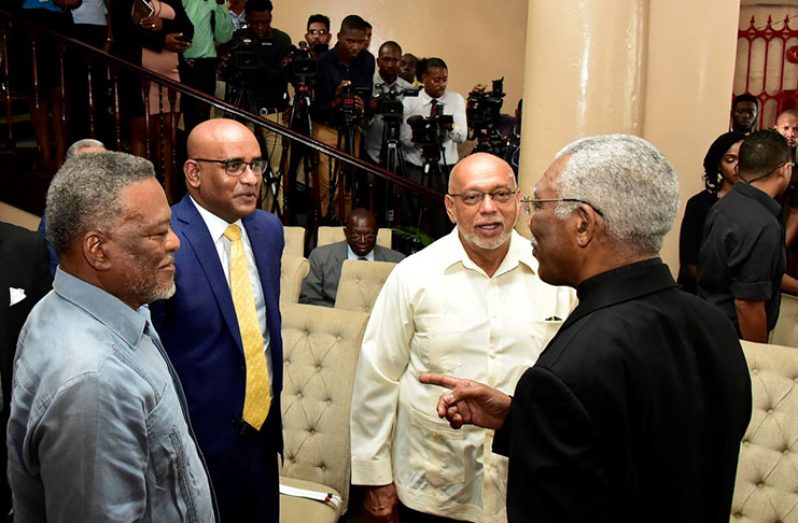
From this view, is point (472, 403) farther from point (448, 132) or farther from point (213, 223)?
point (448, 132)

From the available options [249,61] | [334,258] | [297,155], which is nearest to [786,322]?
[334,258]

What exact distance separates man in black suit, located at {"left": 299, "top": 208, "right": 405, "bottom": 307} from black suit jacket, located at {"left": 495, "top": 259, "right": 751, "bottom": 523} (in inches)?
126

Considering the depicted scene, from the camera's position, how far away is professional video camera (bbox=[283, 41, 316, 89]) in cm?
518

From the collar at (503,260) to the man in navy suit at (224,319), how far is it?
1.58 ft

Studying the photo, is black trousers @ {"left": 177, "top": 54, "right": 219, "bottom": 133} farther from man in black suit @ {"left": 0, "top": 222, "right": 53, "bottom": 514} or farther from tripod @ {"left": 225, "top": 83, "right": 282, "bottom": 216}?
man in black suit @ {"left": 0, "top": 222, "right": 53, "bottom": 514}

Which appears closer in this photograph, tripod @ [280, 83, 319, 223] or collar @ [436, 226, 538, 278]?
collar @ [436, 226, 538, 278]

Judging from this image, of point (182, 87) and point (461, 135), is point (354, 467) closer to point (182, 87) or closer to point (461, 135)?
point (182, 87)

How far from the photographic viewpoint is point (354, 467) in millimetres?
2074

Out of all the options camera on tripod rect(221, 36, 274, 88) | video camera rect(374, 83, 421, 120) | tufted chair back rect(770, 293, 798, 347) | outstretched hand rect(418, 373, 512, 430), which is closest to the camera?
outstretched hand rect(418, 373, 512, 430)

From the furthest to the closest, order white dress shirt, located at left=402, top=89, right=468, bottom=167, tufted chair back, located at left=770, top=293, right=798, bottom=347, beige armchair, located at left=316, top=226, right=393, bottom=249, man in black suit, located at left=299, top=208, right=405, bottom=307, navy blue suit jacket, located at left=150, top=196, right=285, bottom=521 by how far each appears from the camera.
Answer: white dress shirt, located at left=402, top=89, right=468, bottom=167, beige armchair, located at left=316, top=226, right=393, bottom=249, man in black suit, located at left=299, top=208, right=405, bottom=307, tufted chair back, located at left=770, top=293, right=798, bottom=347, navy blue suit jacket, located at left=150, top=196, right=285, bottom=521

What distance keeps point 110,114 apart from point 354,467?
12.2ft

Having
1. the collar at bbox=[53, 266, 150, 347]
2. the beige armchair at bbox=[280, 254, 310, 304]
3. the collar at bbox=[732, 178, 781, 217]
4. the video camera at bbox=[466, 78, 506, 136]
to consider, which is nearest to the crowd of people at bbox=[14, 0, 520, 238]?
the video camera at bbox=[466, 78, 506, 136]

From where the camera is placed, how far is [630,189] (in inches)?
48.7

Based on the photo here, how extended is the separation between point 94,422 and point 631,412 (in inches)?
31.4
